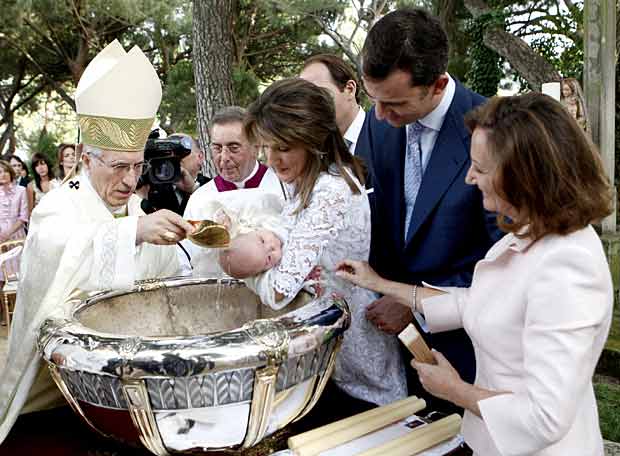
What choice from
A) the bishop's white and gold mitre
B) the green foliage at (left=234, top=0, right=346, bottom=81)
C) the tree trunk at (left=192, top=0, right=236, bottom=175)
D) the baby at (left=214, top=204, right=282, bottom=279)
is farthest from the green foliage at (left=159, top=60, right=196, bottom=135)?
the baby at (left=214, top=204, right=282, bottom=279)

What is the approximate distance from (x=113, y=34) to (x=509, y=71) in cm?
771

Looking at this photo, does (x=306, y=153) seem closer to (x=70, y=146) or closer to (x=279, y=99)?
(x=279, y=99)

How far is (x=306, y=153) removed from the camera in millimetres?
1329

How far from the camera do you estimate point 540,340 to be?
88 centimetres

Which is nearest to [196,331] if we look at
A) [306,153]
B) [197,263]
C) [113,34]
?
[197,263]

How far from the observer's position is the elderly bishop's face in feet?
5.01

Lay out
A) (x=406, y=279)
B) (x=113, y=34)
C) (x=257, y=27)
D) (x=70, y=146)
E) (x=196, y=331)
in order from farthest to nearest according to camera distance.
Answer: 1. (x=113, y=34)
2. (x=257, y=27)
3. (x=70, y=146)
4. (x=406, y=279)
5. (x=196, y=331)

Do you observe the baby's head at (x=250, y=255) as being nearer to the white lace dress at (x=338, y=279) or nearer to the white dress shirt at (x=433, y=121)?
the white lace dress at (x=338, y=279)

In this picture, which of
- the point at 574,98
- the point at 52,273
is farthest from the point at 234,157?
the point at 574,98

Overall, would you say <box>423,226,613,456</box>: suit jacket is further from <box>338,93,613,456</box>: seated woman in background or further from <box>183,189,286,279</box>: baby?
<box>183,189,286,279</box>: baby

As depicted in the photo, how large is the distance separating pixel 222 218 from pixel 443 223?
0.50 meters

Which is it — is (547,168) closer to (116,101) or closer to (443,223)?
(443,223)

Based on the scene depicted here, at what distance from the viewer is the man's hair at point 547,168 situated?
0.91 m

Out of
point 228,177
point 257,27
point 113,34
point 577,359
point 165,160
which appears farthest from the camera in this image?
point 113,34
